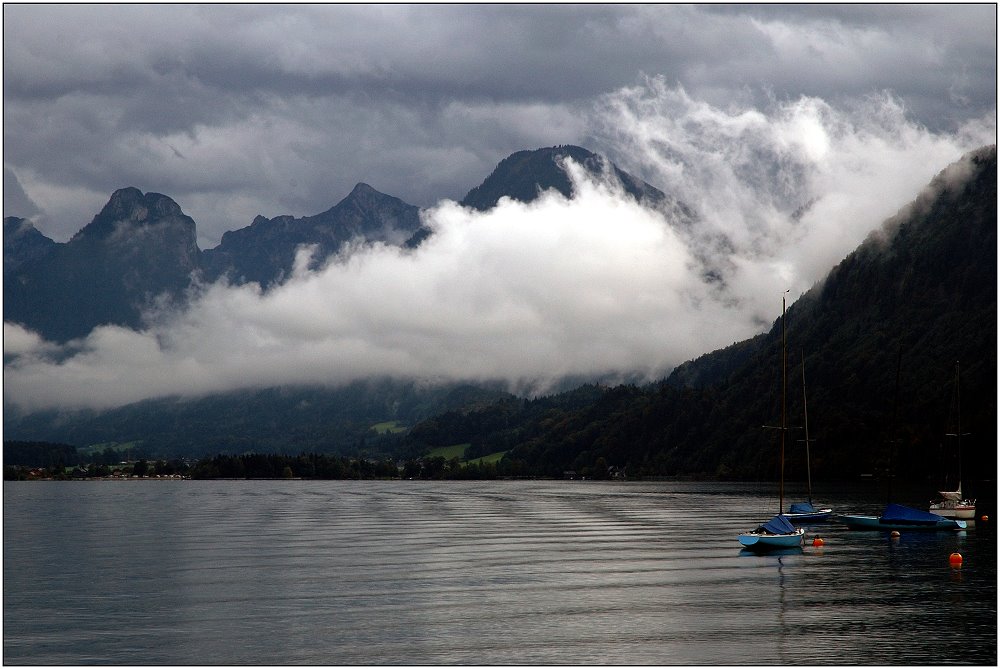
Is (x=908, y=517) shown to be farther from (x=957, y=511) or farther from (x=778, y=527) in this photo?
(x=778, y=527)

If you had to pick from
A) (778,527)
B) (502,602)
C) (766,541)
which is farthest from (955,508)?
(502,602)

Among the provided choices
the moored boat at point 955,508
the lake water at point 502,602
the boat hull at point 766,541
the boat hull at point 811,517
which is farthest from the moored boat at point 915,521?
the boat hull at point 766,541

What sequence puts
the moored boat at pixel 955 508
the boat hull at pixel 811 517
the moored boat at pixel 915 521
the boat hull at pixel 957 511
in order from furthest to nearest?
the boat hull at pixel 811 517
the moored boat at pixel 955 508
the boat hull at pixel 957 511
the moored boat at pixel 915 521

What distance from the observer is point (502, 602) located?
94.1 m

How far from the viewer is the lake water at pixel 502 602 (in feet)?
244

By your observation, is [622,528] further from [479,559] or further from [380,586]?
[380,586]

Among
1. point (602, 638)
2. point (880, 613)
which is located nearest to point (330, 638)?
point (602, 638)

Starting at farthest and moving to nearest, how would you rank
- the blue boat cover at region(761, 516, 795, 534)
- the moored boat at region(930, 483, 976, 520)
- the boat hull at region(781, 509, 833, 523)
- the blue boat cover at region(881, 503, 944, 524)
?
the boat hull at region(781, 509, 833, 523) → the moored boat at region(930, 483, 976, 520) → the blue boat cover at region(881, 503, 944, 524) → the blue boat cover at region(761, 516, 795, 534)

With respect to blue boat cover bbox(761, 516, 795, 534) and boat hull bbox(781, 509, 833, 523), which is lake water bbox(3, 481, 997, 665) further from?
boat hull bbox(781, 509, 833, 523)

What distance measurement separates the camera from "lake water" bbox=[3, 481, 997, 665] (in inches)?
2928

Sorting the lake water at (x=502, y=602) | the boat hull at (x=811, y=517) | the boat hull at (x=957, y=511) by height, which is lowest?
the lake water at (x=502, y=602)

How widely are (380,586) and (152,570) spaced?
3328cm

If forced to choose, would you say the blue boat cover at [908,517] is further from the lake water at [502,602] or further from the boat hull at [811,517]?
the boat hull at [811,517]

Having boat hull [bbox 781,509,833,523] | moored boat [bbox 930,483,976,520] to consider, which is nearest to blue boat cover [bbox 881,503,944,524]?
moored boat [bbox 930,483,976,520]
